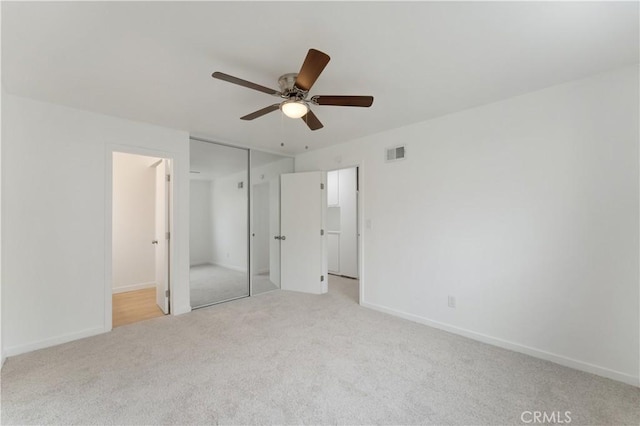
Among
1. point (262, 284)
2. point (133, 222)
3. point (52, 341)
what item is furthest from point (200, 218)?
point (52, 341)

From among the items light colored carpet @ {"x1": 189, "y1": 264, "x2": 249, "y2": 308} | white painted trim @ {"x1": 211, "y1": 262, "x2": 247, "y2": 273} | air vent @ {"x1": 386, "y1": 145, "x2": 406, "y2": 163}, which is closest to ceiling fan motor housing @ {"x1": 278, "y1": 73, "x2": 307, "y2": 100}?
air vent @ {"x1": 386, "y1": 145, "x2": 406, "y2": 163}

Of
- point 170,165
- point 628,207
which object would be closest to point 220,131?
point 170,165

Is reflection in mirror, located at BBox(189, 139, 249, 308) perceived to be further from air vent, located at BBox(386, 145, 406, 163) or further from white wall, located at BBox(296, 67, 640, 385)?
white wall, located at BBox(296, 67, 640, 385)

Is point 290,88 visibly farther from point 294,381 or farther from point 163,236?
point 163,236

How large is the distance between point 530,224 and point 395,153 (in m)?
1.70

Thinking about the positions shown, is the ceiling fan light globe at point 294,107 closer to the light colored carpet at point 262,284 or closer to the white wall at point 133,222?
the light colored carpet at point 262,284

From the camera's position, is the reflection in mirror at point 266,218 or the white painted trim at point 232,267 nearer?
the reflection in mirror at point 266,218

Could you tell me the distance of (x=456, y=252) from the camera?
3.06m

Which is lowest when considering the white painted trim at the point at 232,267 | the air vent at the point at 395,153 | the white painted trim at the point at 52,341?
the white painted trim at the point at 52,341

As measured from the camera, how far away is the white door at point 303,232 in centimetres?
458

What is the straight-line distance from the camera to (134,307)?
13.0 ft

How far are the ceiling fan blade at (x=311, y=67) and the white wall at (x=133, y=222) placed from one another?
4.12 metres

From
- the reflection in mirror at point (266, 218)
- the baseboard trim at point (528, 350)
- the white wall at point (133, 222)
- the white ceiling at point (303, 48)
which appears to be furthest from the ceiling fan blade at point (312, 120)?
the white wall at point (133, 222)

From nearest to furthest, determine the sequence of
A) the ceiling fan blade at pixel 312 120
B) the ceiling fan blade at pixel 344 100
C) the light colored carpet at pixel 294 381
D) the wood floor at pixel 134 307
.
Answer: the light colored carpet at pixel 294 381 < the ceiling fan blade at pixel 344 100 < the ceiling fan blade at pixel 312 120 < the wood floor at pixel 134 307
